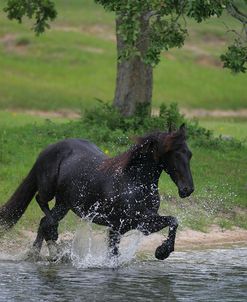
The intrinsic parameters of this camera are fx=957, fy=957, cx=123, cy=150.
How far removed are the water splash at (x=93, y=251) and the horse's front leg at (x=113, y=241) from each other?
68mm

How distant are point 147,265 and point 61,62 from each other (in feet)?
108

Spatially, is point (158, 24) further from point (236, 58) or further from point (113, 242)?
point (113, 242)

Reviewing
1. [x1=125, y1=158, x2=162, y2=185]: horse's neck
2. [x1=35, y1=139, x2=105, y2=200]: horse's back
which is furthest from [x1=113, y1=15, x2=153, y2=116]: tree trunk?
[x1=125, y1=158, x2=162, y2=185]: horse's neck

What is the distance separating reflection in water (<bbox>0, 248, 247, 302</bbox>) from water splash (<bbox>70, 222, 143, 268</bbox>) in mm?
112

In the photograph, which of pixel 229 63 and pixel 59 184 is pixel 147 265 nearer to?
pixel 59 184

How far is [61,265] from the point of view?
11219 mm

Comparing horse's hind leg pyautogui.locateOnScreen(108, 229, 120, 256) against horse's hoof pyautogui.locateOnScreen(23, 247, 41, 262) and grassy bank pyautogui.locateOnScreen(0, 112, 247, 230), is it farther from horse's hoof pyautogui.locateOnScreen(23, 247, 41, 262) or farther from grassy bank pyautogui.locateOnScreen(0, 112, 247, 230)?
grassy bank pyautogui.locateOnScreen(0, 112, 247, 230)

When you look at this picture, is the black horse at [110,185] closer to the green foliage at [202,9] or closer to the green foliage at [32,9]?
the green foliage at [202,9]

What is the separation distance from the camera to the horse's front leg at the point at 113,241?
36.0ft

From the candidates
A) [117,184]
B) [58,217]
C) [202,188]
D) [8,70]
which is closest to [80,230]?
[58,217]

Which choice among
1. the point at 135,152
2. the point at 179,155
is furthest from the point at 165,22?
the point at 179,155

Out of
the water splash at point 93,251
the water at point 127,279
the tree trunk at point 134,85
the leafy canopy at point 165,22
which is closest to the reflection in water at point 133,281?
the water at point 127,279

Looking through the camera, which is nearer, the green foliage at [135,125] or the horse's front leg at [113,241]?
the horse's front leg at [113,241]

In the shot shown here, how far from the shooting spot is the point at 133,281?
10.1 metres
